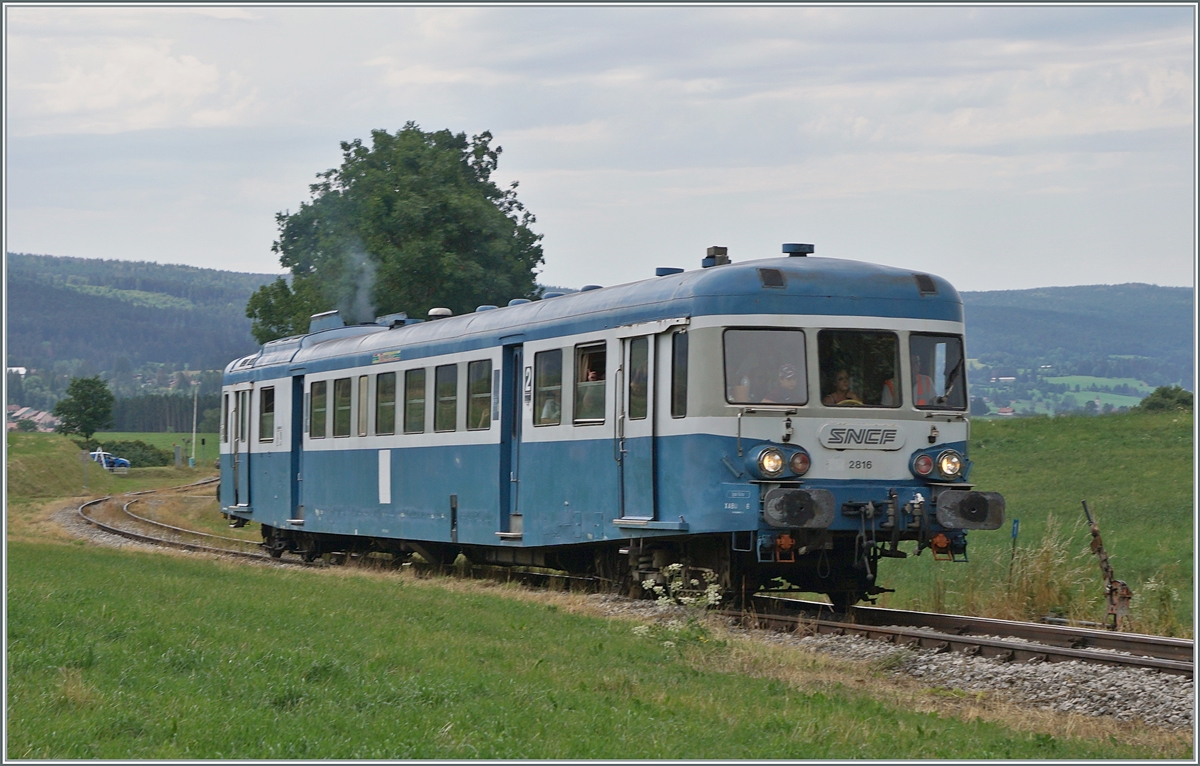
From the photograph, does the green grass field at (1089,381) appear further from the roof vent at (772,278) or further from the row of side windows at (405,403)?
the roof vent at (772,278)

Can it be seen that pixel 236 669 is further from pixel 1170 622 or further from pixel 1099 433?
pixel 1099 433

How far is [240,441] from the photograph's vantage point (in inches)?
980

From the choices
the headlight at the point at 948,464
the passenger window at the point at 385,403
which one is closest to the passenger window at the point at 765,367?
the headlight at the point at 948,464

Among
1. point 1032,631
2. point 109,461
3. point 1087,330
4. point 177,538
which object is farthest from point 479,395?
point 1087,330

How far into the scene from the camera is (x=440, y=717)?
7758mm

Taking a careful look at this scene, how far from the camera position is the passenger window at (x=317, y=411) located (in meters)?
21.2

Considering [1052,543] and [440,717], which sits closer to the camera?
[440,717]

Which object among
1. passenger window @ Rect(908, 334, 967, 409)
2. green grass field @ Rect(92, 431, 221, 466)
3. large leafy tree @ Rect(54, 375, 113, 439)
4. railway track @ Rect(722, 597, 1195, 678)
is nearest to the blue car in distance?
large leafy tree @ Rect(54, 375, 113, 439)

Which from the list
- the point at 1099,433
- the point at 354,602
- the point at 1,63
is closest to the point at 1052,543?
the point at 354,602

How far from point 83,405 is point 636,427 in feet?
224

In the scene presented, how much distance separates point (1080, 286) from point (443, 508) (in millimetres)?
176026

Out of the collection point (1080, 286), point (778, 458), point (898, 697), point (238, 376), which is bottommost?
point (898, 697)

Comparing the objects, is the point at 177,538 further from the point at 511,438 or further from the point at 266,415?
the point at 511,438

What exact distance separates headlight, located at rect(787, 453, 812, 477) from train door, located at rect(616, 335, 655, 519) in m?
1.41
